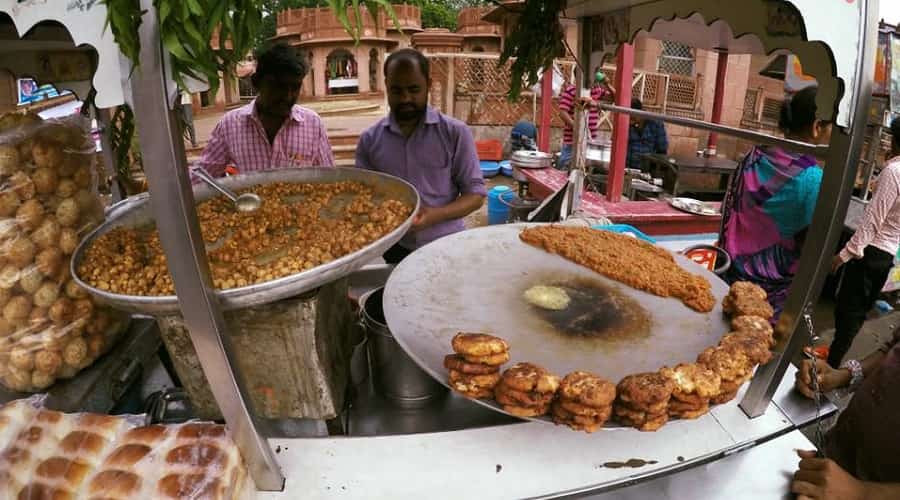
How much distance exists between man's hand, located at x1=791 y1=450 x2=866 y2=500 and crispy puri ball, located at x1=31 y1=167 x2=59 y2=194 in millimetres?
2501

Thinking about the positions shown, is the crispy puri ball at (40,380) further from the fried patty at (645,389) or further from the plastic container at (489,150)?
the plastic container at (489,150)

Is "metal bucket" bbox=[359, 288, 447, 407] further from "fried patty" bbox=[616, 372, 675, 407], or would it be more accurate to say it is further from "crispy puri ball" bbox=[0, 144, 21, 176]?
"crispy puri ball" bbox=[0, 144, 21, 176]

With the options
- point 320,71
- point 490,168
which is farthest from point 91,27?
point 320,71

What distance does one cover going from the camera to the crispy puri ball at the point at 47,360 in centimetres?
149

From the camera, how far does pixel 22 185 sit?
58.0 inches

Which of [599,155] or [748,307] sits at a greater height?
[748,307]

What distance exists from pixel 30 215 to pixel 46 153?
0.68 feet

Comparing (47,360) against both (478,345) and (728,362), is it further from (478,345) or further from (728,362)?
(728,362)

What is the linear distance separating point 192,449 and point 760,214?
3432 mm

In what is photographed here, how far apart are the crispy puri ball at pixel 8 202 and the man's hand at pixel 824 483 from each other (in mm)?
2501

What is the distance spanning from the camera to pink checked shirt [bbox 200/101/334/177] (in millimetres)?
3643

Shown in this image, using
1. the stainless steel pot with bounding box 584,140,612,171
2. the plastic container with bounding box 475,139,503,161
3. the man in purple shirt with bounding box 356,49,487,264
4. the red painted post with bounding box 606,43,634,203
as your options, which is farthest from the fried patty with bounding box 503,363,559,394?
the plastic container with bounding box 475,139,503,161

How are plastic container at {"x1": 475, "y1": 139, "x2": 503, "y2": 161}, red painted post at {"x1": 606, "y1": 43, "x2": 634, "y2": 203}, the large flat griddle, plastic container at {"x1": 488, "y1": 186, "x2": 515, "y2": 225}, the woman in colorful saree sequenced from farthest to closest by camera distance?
plastic container at {"x1": 475, "y1": 139, "x2": 503, "y2": 161} < plastic container at {"x1": 488, "y1": 186, "x2": 515, "y2": 225} < red painted post at {"x1": 606, "y1": 43, "x2": 634, "y2": 203} < the woman in colorful saree < the large flat griddle

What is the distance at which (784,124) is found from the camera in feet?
10.3
